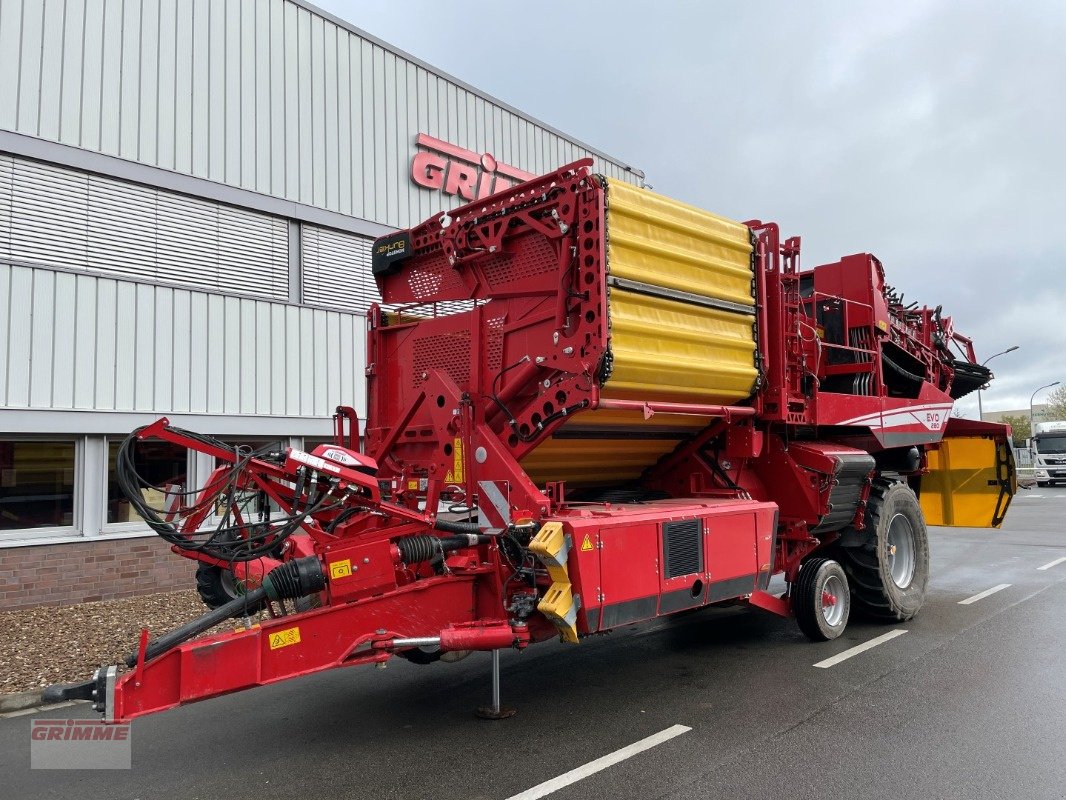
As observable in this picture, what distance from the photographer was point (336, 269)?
456 inches

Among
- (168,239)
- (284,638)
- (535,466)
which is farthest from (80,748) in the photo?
(168,239)

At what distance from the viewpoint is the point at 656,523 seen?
4.99m

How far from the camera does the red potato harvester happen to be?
452 centimetres

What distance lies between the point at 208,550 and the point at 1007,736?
489 cm

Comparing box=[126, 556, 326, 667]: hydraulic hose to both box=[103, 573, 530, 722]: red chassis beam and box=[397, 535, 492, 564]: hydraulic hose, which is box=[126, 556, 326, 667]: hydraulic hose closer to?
box=[103, 573, 530, 722]: red chassis beam

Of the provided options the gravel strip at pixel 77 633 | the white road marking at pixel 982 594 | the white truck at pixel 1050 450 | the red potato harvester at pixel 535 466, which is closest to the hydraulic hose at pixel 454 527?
the red potato harvester at pixel 535 466

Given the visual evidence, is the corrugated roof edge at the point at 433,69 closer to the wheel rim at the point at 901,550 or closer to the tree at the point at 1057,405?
the wheel rim at the point at 901,550

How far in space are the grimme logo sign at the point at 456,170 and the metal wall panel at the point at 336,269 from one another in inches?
67.7

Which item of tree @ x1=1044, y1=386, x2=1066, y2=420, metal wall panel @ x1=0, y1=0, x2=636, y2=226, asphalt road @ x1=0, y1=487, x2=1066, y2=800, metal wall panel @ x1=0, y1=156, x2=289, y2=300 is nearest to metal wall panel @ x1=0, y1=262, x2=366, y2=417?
metal wall panel @ x1=0, y1=156, x2=289, y2=300

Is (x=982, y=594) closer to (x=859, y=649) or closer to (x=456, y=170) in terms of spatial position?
(x=859, y=649)

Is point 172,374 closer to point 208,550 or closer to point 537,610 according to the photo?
point 208,550

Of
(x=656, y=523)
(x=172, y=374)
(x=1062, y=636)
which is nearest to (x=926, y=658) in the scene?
(x=1062, y=636)

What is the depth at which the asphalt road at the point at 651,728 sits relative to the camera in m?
4.09

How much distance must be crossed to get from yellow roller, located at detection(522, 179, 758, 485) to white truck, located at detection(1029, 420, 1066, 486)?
33871mm
